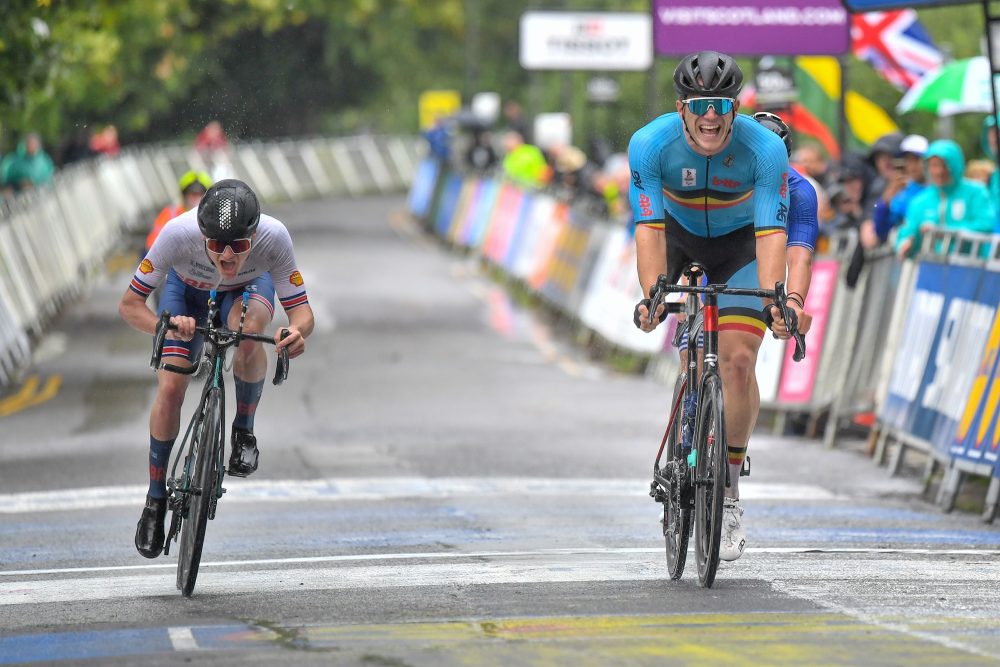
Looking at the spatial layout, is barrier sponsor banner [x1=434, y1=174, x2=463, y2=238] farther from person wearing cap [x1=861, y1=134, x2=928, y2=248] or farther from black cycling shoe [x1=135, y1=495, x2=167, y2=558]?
black cycling shoe [x1=135, y1=495, x2=167, y2=558]

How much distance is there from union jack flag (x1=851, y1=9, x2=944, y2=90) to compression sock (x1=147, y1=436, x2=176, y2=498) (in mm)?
13908

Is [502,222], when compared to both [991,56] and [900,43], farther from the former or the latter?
[991,56]

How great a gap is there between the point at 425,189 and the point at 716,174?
36.7 metres

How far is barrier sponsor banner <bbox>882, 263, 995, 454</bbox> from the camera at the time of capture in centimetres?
1227

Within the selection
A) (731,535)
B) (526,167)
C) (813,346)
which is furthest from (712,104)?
(526,167)

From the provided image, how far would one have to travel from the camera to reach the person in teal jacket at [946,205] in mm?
13930

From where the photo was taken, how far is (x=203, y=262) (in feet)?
28.0

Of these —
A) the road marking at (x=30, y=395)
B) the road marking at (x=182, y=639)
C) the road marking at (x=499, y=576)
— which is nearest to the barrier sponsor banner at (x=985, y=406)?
the road marking at (x=499, y=576)

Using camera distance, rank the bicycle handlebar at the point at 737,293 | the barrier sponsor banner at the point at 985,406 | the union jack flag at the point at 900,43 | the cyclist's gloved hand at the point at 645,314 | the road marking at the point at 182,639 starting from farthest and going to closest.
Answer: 1. the union jack flag at the point at 900,43
2. the barrier sponsor banner at the point at 985,406
3. the cyclist's gloved hand at the point at 645,314
4. the bicycle handlebar at the point at 737,293
5. the road marking at the point at 182,639

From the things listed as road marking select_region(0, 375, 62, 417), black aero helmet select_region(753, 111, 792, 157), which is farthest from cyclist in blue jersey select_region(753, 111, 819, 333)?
road marking select_region(0, 375, 62, 417)

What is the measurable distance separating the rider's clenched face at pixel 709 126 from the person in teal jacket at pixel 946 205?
609 cm

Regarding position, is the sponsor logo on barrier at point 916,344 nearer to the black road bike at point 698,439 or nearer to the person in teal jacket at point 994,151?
the person in teal jacket at point 994,151

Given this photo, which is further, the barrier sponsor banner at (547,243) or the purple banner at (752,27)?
the barrier sponsor banner at (547,243)

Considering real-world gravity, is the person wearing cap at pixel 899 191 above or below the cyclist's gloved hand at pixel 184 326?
above
